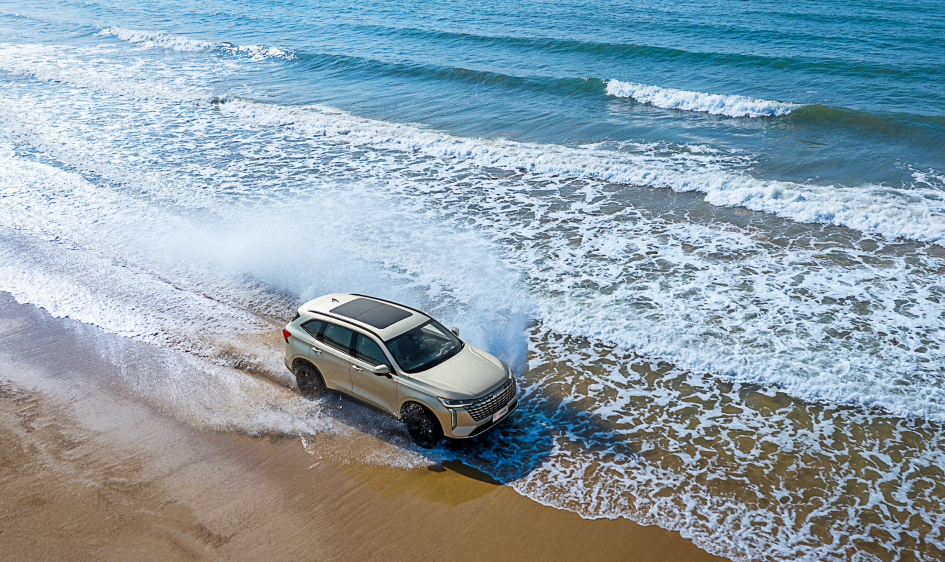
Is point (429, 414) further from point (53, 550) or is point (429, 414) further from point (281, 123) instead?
point (281, 123)

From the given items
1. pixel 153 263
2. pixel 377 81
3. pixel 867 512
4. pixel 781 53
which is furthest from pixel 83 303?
pixel 781 53

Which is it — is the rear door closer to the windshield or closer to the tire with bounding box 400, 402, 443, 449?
the windshield

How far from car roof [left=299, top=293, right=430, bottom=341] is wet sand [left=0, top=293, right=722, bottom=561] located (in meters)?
1.86

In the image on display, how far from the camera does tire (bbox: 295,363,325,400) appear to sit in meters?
9.98

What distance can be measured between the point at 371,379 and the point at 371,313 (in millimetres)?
1110

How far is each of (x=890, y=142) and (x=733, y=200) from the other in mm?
7933

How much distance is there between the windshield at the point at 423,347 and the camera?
9117 millimetres

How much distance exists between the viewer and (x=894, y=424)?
31.1 feet

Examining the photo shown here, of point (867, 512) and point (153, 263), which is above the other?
point (153, 263)

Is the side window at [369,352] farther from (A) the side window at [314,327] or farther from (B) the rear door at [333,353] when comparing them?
(A) the side window at [314,327]

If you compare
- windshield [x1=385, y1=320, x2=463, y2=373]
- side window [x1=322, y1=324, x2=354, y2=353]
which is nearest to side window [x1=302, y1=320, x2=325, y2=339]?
side window [x1=322, y1=324, x2=354, y2=353]

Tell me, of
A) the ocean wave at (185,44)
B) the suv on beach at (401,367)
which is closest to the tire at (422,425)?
the suv on beach at (401,367)

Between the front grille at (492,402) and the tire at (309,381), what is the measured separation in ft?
8.81

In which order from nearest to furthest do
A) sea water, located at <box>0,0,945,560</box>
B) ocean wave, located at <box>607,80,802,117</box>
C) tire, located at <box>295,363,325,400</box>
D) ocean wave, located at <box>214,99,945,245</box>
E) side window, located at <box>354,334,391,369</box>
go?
1. sea water, located at <box>0,0,945,560</box>
2. side window, located at <box>354,334,391,369</box>
3. tire, located at <box>295,363,325,400</box>
4. ocean wave, located at <box>214,99,945,245</box>
5. ocean wave, located at <box>607,80,802,117</box>
